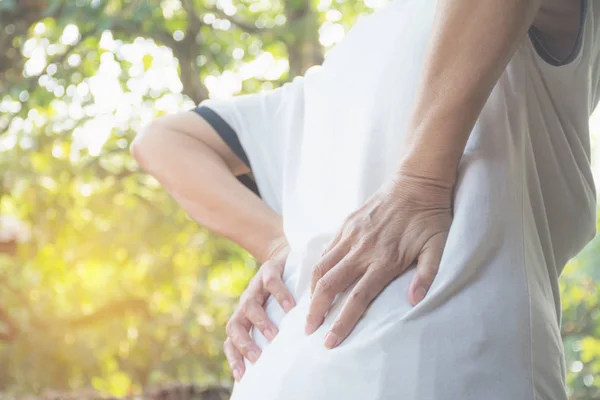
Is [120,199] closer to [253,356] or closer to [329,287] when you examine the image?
[253,356]

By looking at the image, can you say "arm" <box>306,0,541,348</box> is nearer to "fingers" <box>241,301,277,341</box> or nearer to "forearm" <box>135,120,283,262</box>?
"fingers" <box>241,301,277,341</box>

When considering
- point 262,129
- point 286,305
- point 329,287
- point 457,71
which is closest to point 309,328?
point 329,287

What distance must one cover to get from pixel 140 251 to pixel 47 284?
0.68 meters

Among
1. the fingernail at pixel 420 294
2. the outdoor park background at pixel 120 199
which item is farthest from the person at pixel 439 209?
the outdoor park background at pixel 120 199

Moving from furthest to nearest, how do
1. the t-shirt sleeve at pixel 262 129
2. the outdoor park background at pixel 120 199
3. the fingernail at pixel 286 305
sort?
the outdoor park background at pixel 120 199 → the t-shirt sleeve at pixel 262 129 → the fingernail at pixel 286 305

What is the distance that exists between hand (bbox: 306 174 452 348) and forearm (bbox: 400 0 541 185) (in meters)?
0.02

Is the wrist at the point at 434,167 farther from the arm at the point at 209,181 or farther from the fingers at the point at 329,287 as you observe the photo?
the arm at the point at 209,181

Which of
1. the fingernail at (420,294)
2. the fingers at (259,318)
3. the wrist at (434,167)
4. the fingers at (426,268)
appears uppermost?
the wrist at (434,167)

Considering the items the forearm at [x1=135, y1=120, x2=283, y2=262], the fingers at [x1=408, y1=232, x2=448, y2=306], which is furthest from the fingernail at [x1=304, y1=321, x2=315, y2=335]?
the forearm at [x1=135, y1=120, x2=283, y2=262]

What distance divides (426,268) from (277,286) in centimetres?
25

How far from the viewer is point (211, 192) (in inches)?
40.6

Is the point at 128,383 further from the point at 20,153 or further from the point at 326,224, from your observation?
the point at 326,224

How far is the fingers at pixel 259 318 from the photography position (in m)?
0.82

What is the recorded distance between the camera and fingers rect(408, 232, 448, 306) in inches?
23.6
